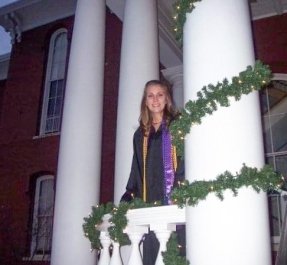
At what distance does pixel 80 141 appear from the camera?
5.95 meters

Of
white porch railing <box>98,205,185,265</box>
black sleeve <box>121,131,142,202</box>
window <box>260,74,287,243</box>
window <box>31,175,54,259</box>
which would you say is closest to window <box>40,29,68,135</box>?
window <box>31,175,54,259</box>

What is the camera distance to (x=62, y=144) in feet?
19.6

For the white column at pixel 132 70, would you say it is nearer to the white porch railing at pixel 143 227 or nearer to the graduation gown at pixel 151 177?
the graduation gown at pixel 151 177

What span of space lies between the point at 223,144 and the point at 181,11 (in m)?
0.97

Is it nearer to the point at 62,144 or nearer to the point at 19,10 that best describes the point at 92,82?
the point at 62,144

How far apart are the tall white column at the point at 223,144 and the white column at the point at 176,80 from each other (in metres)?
7.41

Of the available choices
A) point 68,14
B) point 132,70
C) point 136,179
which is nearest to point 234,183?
point 136,179

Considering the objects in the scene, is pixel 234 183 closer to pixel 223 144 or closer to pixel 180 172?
pixel 223 144

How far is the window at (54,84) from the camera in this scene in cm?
1073

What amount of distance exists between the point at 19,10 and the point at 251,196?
1148 centimetres

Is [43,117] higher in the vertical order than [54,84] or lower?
lower

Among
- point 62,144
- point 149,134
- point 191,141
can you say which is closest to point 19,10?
point 62,144

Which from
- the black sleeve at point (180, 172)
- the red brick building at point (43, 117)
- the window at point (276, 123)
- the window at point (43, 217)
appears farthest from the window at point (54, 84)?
the black sleeve at point (180, 172)

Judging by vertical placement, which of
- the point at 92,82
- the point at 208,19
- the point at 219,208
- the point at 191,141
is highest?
the point at 92,82
